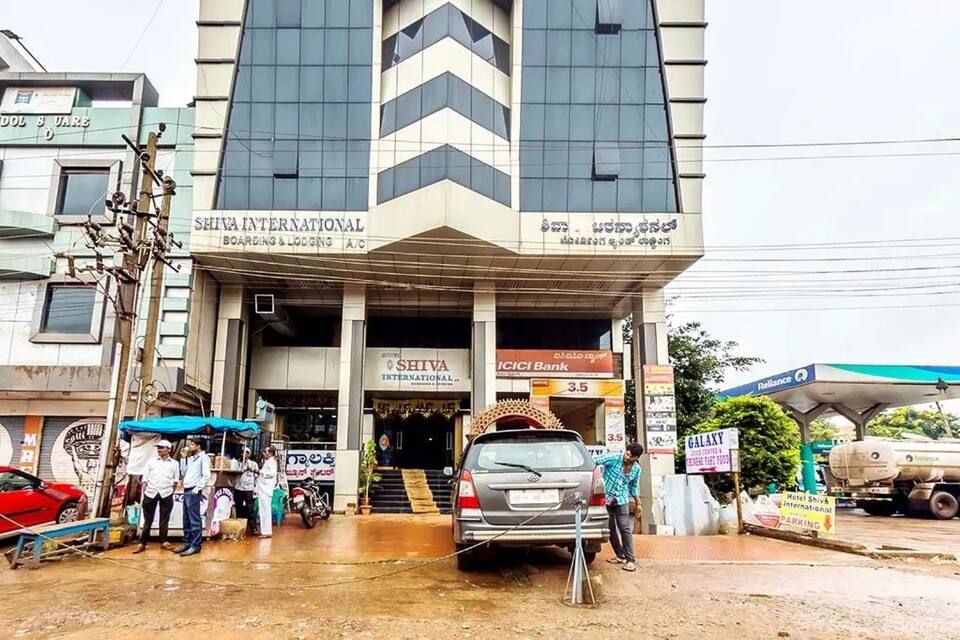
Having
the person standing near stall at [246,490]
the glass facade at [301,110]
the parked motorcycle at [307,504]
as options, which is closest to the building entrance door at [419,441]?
the glass facade at [301,110]

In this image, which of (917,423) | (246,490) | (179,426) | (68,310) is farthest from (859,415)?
(917,423)

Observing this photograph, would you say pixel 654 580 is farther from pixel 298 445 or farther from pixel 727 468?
pixel 298 445

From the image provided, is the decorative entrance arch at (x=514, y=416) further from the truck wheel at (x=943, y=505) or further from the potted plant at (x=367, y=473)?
the truck wheel at (x=943, y=505)

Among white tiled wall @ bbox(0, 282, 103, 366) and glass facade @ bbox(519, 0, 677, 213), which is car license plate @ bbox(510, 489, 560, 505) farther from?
white tiled wall @ bbox(0, 282, 103, 366)

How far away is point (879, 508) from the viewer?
64.1ft

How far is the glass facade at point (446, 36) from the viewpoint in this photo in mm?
18281

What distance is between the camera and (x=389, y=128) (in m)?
18.6

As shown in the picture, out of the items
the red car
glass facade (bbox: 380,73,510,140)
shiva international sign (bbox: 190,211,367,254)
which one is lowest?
the red car

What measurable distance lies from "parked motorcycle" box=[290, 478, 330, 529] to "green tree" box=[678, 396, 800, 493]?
31.6 ft

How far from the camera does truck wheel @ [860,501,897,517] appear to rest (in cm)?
1909

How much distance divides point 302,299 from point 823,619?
19.3 metres

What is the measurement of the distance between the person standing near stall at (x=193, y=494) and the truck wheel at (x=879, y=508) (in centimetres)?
1987

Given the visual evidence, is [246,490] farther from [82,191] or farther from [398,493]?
[82,191]

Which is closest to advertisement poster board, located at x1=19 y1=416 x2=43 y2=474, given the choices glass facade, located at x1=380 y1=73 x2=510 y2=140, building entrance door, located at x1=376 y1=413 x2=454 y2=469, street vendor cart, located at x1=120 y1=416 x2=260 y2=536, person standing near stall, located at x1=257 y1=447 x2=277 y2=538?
street vendor cart, located at x1=120 y1=416 x2=260 y2=536
